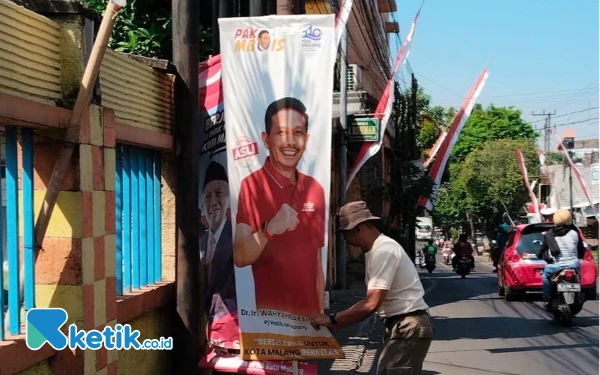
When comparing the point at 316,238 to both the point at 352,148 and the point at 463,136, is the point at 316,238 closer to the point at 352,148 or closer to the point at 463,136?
the point at 352,148

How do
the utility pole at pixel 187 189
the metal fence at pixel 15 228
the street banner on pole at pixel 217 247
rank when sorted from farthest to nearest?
the utility pole at pixel 187 189, the street banner on pole at pixel 217 247, the metal fence at pixel 15 228

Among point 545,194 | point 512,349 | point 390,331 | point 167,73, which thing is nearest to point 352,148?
point 512,349

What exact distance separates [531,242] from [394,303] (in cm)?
1035

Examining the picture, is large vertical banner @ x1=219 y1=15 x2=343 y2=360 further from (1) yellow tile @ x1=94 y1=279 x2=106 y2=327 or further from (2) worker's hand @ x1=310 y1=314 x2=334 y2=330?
(1) yellow tile @ x1=94 y1=279 x2=106 y2=327

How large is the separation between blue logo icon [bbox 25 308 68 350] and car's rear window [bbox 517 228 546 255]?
36.3 feet

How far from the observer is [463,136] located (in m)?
58.6

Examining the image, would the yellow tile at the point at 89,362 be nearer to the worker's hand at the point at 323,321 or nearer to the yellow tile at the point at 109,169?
the yellow tile at the point at 109,169

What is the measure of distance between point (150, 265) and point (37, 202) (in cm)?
203

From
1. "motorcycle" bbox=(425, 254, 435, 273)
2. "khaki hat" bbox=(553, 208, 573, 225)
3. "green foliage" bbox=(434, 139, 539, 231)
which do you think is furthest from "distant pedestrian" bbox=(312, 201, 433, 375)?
"green foliage" bbox=(434, 139, 539, 231)

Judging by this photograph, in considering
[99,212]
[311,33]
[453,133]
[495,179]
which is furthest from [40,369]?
[495,179]

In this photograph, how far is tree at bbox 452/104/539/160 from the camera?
5775cm

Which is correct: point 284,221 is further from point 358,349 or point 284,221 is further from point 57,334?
point 358,349

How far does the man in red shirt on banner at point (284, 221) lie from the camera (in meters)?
5.42

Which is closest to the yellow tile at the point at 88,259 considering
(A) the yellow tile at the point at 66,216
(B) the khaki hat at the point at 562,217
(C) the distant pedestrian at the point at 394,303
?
(A) the yellow tile at the point at 66,216
